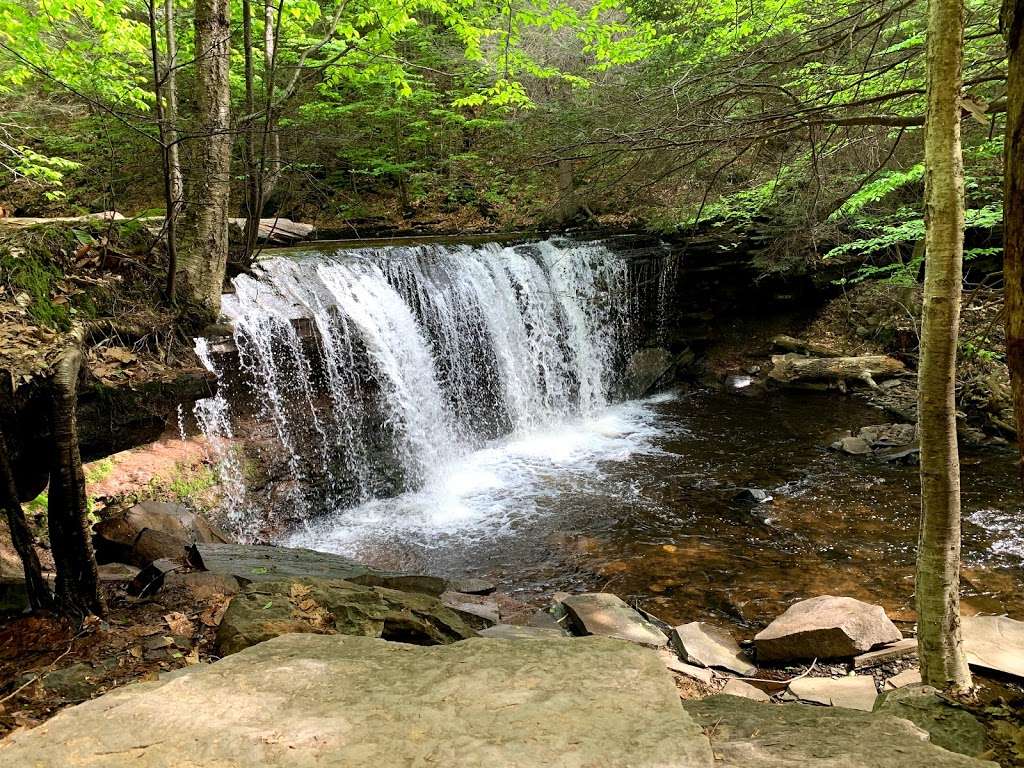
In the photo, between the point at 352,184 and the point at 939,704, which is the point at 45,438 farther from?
the point at 352,184

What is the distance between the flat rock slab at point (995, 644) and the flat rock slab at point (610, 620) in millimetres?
1957

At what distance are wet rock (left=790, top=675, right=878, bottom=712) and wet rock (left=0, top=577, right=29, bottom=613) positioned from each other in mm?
4662

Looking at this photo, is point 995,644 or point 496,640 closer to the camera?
point 496,640

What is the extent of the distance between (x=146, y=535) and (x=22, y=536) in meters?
2.33

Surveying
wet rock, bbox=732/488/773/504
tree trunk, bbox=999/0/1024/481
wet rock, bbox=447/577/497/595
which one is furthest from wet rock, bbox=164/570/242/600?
wet rock, bbox=732/488/773/504

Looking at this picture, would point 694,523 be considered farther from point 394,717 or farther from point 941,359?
point 394,717

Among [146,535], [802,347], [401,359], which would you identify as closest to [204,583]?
[146,535]

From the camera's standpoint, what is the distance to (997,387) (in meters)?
9.16

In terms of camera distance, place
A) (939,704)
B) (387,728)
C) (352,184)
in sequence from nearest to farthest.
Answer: (387,728) < (939,704) < (352,184)

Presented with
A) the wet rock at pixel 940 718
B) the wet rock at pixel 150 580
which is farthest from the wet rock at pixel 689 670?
the wet rock at pixel 150 580

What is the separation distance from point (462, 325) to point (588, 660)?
845 centimetres

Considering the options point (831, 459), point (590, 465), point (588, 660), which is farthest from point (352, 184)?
point (588, 660)

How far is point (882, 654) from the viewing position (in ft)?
14.5

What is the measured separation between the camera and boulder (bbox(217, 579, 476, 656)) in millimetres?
3314
